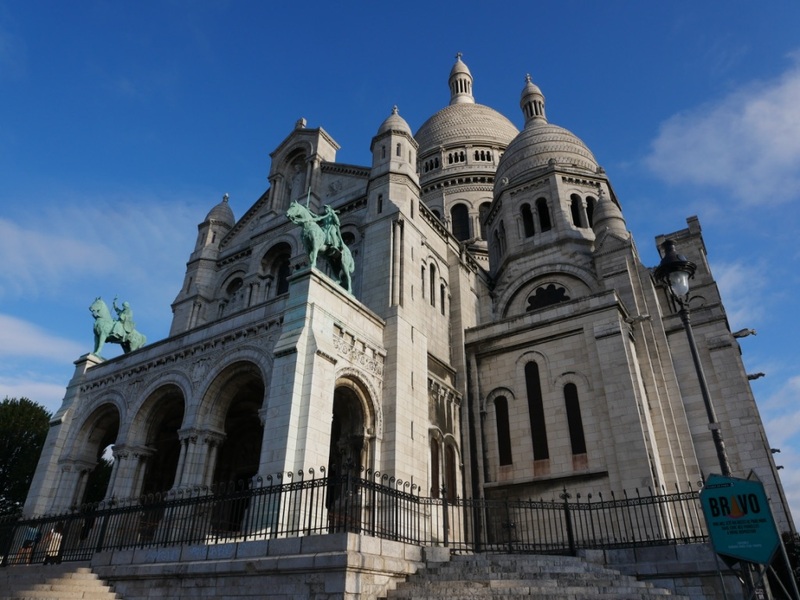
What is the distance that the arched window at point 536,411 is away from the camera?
20.1m

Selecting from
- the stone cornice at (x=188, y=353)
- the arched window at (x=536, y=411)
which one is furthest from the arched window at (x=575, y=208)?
the stone cornice at (x=188, y=353)

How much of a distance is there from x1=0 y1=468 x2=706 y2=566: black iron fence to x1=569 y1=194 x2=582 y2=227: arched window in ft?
49.1

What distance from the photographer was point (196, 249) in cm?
3031

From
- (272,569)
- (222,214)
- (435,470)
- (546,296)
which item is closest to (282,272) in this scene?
(222,214)

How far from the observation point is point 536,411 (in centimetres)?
2095

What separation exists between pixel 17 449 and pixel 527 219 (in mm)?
32094

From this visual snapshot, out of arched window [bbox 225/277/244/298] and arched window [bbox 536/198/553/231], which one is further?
arched window [bbox 536/198/553/231]

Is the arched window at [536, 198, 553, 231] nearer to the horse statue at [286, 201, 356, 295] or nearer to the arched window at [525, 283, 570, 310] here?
the arched window at [525, 283, 570, 310]

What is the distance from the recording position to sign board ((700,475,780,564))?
7.66 metres

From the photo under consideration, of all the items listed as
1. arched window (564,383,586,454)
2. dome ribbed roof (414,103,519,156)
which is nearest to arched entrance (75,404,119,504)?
arched window (564,383,586,454)

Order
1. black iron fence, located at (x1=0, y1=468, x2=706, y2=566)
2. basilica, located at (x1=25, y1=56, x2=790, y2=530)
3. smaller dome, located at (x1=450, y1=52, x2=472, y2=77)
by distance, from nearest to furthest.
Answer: black iron fence, located at (x1=0, y1=468, x2=706, y2=566) → basilica, located at (x1=25, y1=56, x2=790, y2=530) → smaller dome, located at (x1=450, y1=52, x2=472, y2=77)

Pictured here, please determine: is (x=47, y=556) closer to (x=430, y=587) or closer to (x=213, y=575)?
(x=213, y=575)

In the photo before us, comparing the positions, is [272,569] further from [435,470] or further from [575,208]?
[575,208]

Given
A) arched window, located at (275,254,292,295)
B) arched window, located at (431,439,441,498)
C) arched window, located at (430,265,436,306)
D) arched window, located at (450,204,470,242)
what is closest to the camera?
arched window, located at (431,439,441,498)
